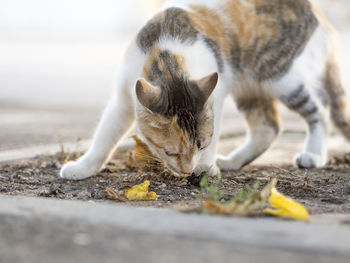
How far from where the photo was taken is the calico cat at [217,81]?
255 cm

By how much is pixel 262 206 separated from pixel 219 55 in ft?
4.89

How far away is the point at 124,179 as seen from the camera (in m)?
2.71

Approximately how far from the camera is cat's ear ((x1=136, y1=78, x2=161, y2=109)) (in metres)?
2.39

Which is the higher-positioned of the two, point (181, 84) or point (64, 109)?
point (181, 84)

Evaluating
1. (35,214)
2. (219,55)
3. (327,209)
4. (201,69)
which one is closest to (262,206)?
(327,209)

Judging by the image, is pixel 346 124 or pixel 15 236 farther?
pixel 346 124

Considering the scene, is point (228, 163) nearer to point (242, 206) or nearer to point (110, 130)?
point (110, 130)

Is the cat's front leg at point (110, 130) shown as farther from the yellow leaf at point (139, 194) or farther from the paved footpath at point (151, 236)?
the paved footpath at point (151, 236)

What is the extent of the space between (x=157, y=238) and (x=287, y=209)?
0.55m

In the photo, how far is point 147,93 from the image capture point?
243 centimetres

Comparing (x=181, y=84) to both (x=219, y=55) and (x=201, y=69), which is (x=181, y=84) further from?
(x=219, y=55)

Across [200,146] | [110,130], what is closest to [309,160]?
[200,146]

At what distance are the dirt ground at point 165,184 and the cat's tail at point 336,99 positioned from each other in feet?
1.83

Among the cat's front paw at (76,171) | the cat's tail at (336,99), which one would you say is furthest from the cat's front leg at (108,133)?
the cat's tail at (336,99)
